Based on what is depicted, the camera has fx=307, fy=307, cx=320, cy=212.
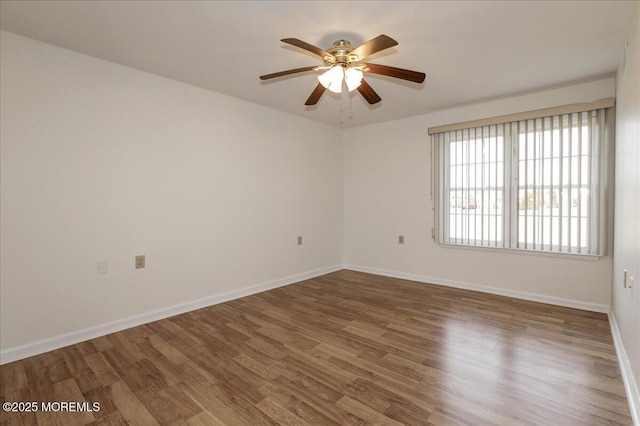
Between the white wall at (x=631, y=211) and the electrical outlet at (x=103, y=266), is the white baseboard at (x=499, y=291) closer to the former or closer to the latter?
the white wall at (x=631, y=211)

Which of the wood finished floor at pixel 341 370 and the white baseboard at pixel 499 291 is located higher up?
the white baseboard at pixel 499 291

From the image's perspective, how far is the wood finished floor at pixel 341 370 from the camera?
1.72 m

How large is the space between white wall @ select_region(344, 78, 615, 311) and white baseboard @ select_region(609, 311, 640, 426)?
80cm

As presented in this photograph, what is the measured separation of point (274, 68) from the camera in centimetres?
288

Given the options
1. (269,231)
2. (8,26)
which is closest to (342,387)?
(269,231)

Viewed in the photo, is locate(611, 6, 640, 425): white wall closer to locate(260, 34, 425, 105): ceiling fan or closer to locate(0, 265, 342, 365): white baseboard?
locate(260, 34, 425, 105): ceiling fan

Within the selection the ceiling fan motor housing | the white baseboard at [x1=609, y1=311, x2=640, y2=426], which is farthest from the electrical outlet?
the white baseboard at [x1=609, y1=311, x2=640, y2=426]

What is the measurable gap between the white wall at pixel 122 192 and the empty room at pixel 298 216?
19 millimetres

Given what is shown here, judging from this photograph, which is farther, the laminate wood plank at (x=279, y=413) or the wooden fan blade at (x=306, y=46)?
the wooden fan blade at (x=306, y=46)

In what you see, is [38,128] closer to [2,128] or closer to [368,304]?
[2,128]

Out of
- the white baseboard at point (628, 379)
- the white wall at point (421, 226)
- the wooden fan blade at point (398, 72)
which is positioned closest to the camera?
the white baseboard at point (628, 379)

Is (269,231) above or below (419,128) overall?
below

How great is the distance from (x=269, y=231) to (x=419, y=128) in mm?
2594

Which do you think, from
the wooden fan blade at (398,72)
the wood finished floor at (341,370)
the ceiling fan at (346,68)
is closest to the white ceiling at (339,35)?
the ceiling fan at (346,68)
